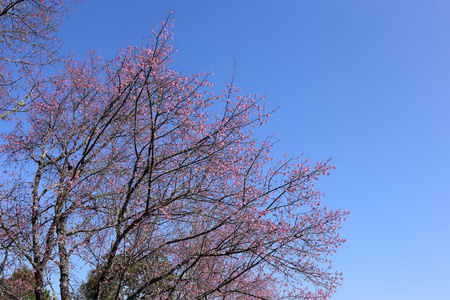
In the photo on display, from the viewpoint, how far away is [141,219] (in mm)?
7836

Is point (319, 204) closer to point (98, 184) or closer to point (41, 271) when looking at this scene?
point (98, 184)

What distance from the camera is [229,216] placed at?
25.6 ft

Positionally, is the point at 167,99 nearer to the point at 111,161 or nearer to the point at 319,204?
the point at 111,161

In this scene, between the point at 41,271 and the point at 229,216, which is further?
the point at 41,271

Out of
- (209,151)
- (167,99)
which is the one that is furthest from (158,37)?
(209,151)

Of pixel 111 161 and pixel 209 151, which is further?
pixel 111 161

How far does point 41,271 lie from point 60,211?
4.40 feet

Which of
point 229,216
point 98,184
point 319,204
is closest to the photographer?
point 229,216

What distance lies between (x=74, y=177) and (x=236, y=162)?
3.69 m

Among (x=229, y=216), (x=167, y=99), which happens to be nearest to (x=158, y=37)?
(x=167, y=99)

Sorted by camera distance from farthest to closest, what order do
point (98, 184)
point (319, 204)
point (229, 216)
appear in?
point (98, 184) < point (319, 204) < point (229, 216)

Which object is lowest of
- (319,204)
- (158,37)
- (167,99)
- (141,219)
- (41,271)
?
(41,271)

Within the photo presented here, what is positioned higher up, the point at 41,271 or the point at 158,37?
the point at 158,37

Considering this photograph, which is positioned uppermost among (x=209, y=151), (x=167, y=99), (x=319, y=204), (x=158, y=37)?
(x=158, y=37)
